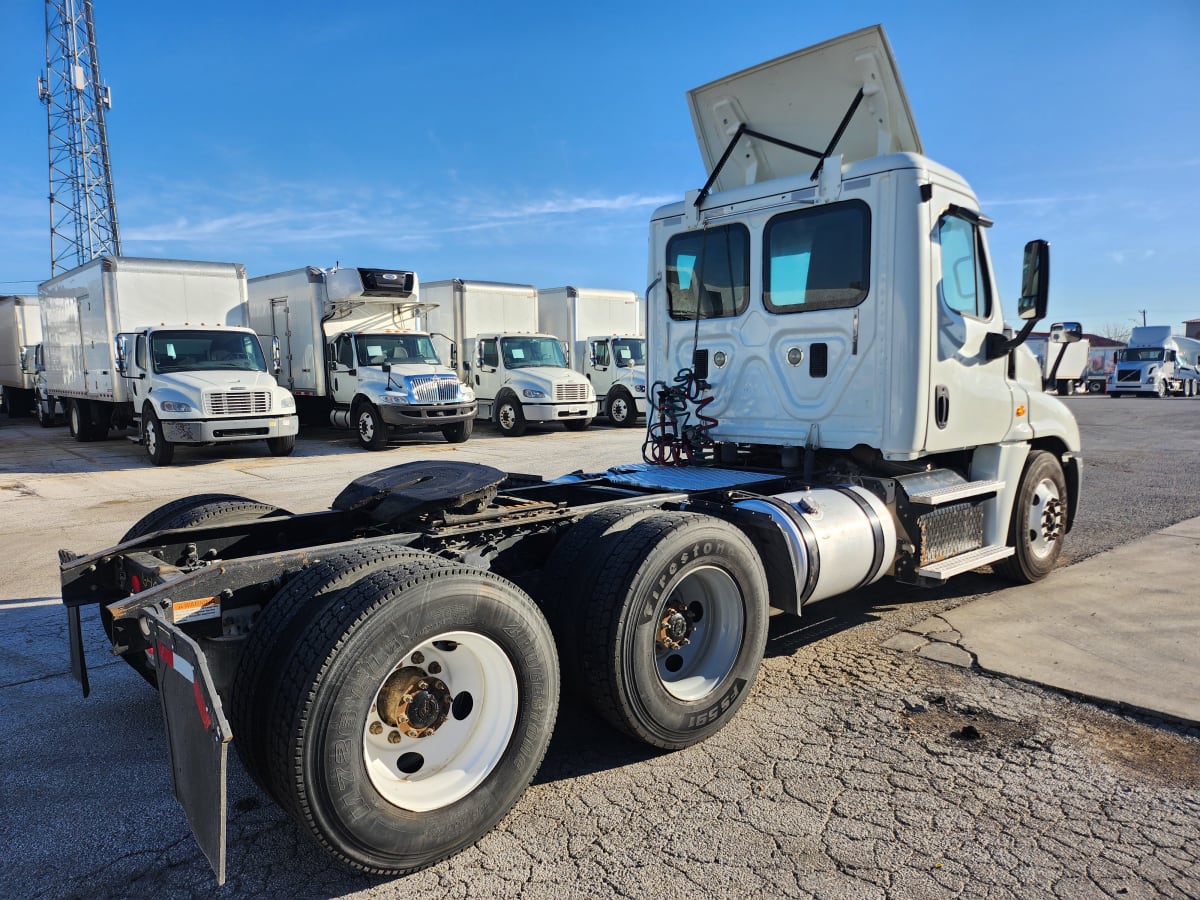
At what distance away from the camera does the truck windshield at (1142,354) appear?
37.7 meters

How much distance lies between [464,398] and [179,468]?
534 cm

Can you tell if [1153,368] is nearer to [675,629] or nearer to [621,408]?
[621,408]

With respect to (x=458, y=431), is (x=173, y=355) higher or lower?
higher

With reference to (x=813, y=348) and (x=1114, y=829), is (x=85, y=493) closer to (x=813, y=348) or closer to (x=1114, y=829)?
(x=813, y=348)

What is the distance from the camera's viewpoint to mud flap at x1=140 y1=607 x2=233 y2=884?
2203 millimetres

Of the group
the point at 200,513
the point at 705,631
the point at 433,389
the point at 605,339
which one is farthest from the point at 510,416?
the point at 705,631

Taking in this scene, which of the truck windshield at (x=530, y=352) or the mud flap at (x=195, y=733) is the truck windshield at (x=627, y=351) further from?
the mud flap at (x=195, y=733)

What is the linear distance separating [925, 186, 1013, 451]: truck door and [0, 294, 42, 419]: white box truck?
27.4 metres

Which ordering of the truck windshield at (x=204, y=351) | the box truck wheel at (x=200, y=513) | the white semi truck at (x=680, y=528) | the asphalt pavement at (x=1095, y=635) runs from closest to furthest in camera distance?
the white semi truck at (x=680, y=528) → the box truck wheel at (x=200, y=513) → the asphalt pavement at (x=1095, y=635) → the truck windshield at (x=204, y=351)

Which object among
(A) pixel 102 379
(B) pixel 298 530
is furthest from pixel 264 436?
(B) pixel 298 530

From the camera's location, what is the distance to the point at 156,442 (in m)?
13.4

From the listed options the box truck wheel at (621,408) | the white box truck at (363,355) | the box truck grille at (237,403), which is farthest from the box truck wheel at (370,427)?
the box truck wheel at (621,408)

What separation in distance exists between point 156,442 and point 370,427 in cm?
379

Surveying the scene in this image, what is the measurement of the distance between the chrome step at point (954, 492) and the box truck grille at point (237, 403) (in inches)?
459
